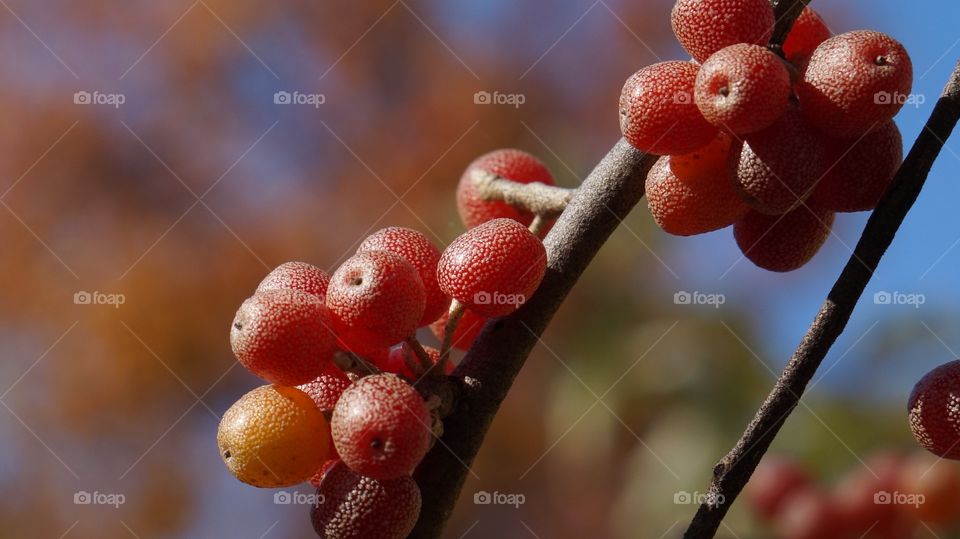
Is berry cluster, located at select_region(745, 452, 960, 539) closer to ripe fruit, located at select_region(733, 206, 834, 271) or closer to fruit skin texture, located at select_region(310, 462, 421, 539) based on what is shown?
ripe fruit, located at select_region(733, 206, 834, 271)

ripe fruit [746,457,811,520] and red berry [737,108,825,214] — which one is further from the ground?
red berry [737,108,825,214]

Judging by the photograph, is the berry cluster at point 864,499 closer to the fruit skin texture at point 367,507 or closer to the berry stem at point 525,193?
the berry stem at point 525,193

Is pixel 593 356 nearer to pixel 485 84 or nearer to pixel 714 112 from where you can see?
pixel 485 84

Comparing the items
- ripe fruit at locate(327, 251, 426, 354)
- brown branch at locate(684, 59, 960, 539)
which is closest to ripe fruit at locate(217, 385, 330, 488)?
ripe fruit at locate(327, 251, 426, 354)

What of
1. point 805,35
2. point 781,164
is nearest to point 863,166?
point 781,164

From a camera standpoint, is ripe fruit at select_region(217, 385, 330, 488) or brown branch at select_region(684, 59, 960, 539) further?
ripe fruit at select_region(217, 385, 330, 488)

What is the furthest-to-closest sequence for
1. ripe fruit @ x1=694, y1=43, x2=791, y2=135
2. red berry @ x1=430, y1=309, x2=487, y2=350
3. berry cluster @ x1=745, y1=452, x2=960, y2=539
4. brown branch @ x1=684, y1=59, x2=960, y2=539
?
berry cluster @ x1=745, y1=452, x2=960, y2=539 < red berry @ x1=430, y1=309, x2=487, y2=350 < ripe fruit @ x1=694, y1=43, x2=791, y2=135 < brown branch @ x1=684, y1=59, x2=960, y2=539

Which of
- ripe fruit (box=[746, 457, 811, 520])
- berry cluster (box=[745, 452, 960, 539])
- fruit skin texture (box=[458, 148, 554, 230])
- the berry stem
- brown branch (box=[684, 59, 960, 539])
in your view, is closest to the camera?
brown branch (box=[684, 59, 960, 539])

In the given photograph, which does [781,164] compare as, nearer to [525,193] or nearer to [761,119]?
[761,119]
